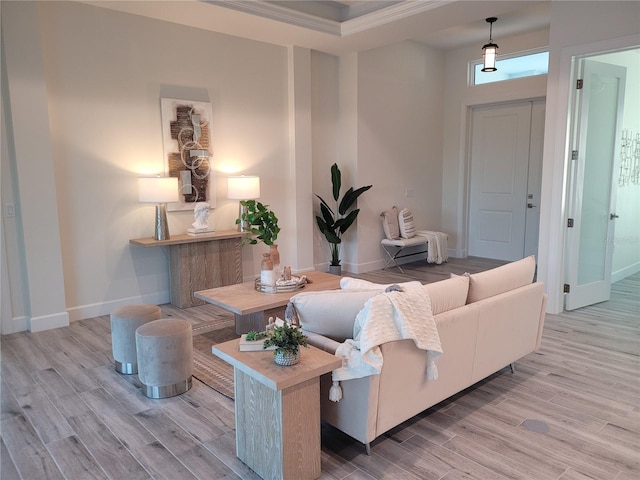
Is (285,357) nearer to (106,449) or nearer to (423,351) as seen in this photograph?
(423,351)

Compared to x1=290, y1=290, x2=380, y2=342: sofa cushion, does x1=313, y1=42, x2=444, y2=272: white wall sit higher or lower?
higher

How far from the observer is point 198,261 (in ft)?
15.8

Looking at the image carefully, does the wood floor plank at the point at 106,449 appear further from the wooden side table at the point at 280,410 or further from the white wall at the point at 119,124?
the white wall at the point at 119,124

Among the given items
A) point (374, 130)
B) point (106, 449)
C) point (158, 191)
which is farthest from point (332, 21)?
point (106, 449)

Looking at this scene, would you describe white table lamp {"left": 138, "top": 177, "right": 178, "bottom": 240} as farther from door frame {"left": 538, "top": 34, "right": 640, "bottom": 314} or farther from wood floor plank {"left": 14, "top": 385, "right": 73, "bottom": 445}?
door frame {"left": 538, "top": 34, "right": 640, "bottom": 314}

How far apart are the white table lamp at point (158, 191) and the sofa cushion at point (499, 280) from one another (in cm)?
299

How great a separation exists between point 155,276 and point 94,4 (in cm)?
265

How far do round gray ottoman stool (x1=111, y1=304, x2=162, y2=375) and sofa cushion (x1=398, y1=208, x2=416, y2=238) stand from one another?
162 inches

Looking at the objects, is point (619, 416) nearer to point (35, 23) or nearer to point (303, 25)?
point (303, 25)

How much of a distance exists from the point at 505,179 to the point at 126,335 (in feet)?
19.1

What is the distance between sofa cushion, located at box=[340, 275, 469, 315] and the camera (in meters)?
2.39

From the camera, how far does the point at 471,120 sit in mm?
7223

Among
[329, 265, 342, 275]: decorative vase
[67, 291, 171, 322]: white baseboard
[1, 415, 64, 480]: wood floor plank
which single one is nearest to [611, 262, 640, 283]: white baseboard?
[329, 265, 342, 275]: decorative vase

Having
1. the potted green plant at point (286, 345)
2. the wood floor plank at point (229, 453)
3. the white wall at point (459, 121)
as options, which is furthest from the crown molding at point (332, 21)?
the wood floor plank at point (229, 453)
